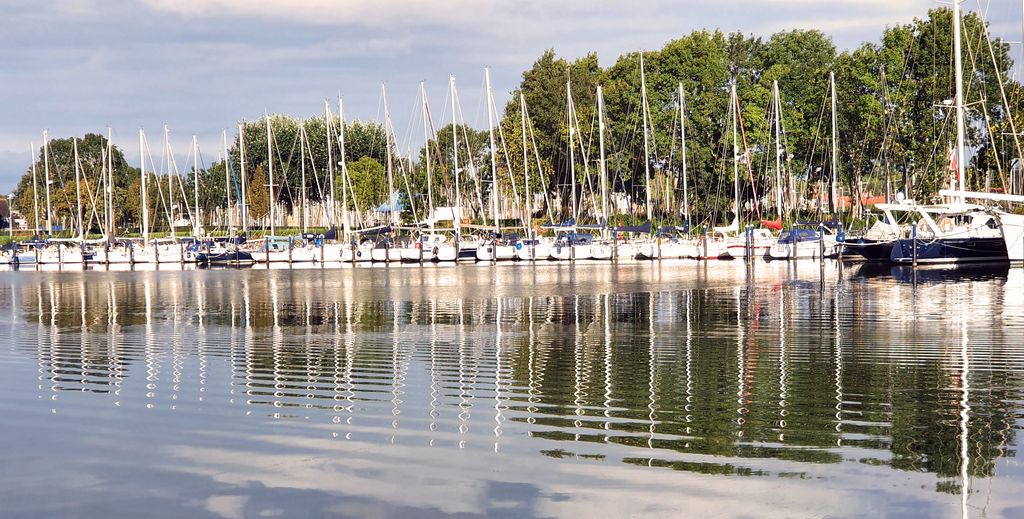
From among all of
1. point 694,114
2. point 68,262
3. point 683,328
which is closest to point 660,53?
point 694,114

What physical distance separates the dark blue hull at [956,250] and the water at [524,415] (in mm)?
32149

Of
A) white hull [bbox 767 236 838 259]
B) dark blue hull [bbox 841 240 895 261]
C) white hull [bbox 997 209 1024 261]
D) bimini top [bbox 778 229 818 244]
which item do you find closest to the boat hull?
white hull [bbox 997 209 1024 261]

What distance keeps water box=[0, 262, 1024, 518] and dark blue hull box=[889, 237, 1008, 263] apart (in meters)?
32.1

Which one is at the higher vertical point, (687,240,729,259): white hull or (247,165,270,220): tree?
(247,165,270,220): tree

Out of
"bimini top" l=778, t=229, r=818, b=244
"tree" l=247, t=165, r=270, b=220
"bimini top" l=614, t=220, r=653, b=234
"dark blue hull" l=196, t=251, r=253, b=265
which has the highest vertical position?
"tree" l=247, t=165, r=270, b=220

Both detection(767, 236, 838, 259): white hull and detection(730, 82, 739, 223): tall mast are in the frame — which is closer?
detection(767, 236, 838, 259): white hull

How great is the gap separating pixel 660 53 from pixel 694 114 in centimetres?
798

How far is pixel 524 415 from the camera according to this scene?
56.2 ft

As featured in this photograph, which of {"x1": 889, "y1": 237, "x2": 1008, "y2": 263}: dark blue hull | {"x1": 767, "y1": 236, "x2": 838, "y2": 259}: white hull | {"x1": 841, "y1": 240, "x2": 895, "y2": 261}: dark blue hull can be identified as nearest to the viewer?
{"x1": 889, "y1": 237, "x2": 1008, "y2": 263}: dark blue hull

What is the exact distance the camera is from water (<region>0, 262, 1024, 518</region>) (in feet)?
40.5

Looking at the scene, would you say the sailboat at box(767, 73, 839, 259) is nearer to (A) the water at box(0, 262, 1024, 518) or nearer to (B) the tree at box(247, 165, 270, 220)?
(A) the water at box(0, 262, 1024, 518)

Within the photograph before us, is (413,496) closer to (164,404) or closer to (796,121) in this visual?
A: (164,404)

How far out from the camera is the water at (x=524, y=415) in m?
12.4

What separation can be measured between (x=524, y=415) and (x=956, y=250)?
5757 cm
